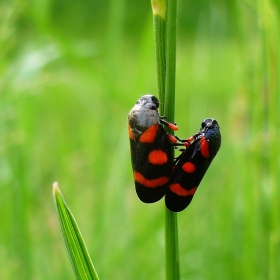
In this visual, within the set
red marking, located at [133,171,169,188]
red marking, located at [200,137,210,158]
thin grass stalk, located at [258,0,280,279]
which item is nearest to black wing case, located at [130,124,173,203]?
red marking, located at [133,171,169,188]

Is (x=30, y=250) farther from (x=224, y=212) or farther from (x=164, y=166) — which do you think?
(x=224, y=212)

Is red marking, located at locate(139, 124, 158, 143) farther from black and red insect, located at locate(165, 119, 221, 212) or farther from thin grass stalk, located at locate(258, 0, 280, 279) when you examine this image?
thin grass stalk, located at locate(258, 0, 280, 279)

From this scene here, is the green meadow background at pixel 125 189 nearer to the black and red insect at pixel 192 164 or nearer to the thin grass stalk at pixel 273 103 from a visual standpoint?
the thin grass stalk at pixel 273 103

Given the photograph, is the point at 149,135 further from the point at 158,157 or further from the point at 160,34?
the point at 160,34

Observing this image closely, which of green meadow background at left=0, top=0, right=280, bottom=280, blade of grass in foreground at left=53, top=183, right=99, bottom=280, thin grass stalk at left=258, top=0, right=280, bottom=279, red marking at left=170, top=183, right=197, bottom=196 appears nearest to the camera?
blade of grass in foreground at left=53, top=183, right=99, bottom=280

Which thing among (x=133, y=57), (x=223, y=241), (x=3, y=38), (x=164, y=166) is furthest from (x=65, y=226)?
(x=133, y=57)

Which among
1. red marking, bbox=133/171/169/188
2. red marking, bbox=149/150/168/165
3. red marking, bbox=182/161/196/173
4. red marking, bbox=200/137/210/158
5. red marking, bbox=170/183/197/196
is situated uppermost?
red marking, bbox=200/137/210/158

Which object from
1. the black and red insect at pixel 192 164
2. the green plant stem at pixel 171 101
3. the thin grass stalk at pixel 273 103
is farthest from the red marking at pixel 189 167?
the green plant stem at pixel 171 101
